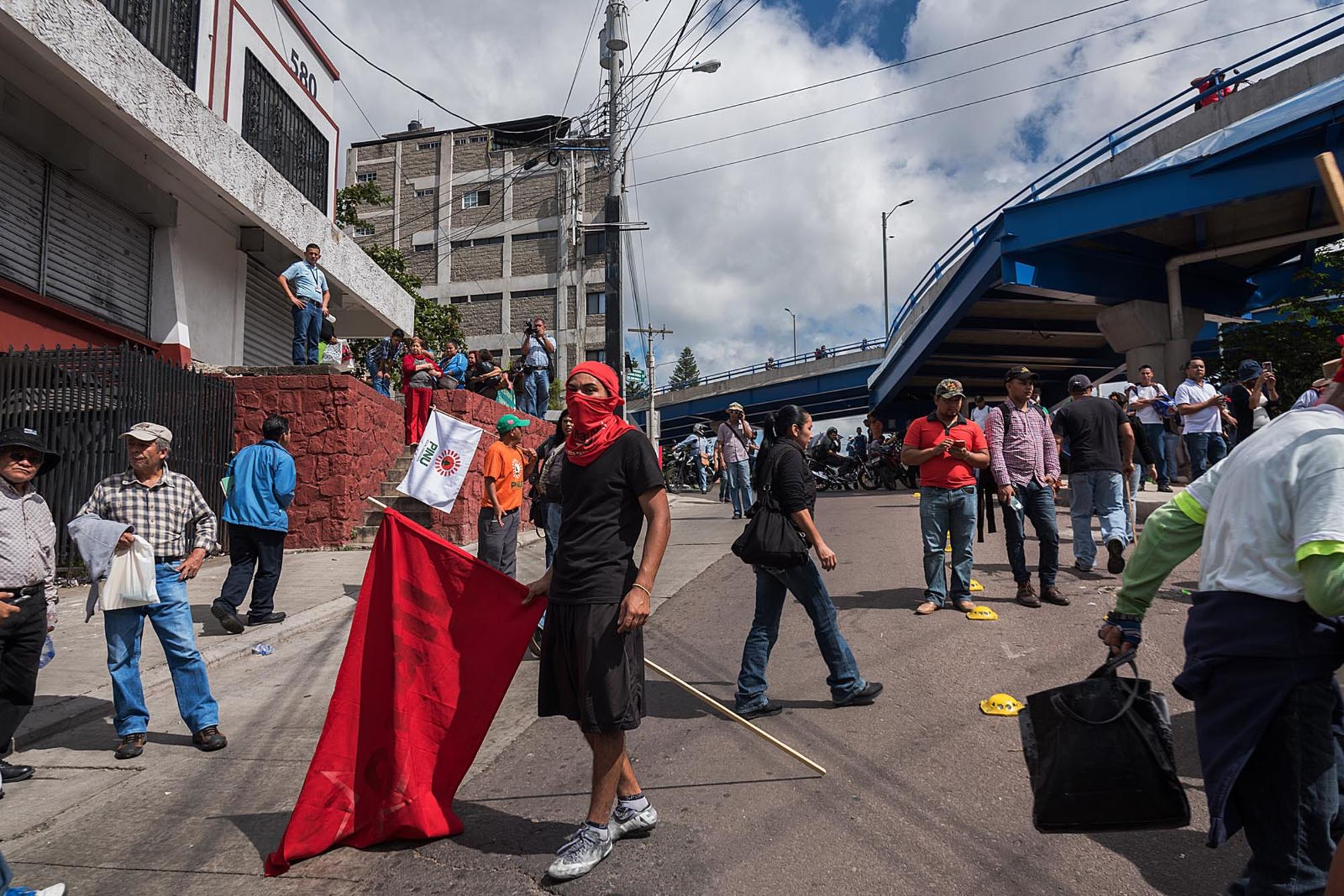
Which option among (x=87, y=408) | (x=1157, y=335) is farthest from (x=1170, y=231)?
(x=87, y=408)

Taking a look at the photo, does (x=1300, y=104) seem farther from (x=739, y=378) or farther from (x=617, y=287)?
(x=739, y=378)

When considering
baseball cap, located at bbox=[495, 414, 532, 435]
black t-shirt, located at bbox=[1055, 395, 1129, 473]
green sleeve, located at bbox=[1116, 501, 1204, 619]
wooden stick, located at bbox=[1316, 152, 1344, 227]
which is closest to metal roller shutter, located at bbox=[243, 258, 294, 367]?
baseball cap, located at bbox=[495, 414, 532, 435]

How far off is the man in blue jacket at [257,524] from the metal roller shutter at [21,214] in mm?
5361

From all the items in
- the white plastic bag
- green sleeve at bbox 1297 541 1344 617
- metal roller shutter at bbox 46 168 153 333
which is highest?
metal roller shutter at bbox 46 168 153 333

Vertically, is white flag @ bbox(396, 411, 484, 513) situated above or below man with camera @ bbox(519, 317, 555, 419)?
below

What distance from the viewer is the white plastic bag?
4.82 meters

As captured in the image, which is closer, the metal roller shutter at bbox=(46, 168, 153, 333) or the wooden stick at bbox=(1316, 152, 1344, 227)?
the wooden stick at bbox=(1316, 152, 1344, 227)

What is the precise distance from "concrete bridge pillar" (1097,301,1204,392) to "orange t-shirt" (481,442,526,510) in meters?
18.5

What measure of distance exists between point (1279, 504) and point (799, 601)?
10.4 feet

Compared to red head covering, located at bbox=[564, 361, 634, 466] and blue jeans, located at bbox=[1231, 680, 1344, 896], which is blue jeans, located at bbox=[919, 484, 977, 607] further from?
blue jeans, located at bbox=[1231, 680, 1344, 896]

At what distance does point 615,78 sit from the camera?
61.1ft

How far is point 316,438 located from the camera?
1241 cm

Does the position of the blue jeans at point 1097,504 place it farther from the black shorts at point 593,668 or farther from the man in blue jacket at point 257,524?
the man in blue jacket at point 257,524

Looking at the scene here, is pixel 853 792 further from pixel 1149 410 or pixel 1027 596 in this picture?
pixel 1149 410
